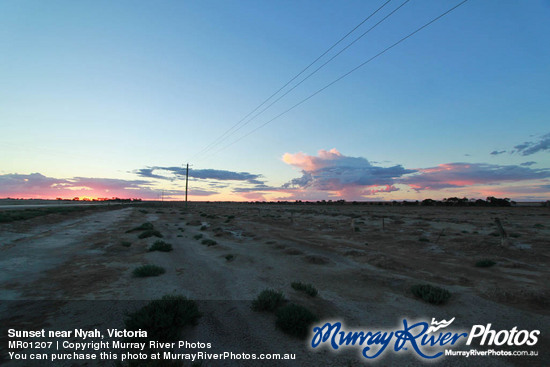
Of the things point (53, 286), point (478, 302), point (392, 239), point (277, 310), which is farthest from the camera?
point (392, 239)

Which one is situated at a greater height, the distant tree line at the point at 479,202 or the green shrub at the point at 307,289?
the distant tree line at the point at 479,202

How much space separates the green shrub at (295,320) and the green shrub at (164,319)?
2.16 meters

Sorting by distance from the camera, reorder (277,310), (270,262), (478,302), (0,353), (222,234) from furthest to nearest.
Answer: (222,234) → (270,262) → (478,302) → (277,310) → (0,353)

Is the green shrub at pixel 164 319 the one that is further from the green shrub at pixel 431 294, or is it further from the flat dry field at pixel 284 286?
the green shrub at pixel 431 294

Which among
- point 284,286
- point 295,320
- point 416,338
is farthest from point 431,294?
point 295,320

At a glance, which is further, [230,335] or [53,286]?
[53,286]

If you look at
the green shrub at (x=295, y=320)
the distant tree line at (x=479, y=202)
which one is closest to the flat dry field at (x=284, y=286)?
the green shrub at (x=295, y=320)

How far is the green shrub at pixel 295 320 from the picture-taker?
5.56 m

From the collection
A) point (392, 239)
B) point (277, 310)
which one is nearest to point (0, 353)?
point (277, 310)

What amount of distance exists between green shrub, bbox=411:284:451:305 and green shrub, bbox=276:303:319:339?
4224 mm

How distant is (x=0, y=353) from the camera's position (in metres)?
4.54

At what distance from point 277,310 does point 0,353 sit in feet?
18.9

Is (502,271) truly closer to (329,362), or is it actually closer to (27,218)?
(329,362)

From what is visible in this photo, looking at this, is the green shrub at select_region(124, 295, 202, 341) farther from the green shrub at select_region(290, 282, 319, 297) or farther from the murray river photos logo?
the green shrub at select_region(290, 282, 319, 297)
